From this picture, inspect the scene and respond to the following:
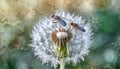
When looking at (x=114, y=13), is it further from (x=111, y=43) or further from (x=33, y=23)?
(x=33, y=23)

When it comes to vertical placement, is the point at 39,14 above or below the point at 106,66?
above

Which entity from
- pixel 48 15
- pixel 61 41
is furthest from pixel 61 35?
pixel 48 15

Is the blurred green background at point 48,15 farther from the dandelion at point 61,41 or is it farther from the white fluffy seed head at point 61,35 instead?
the white fluffy seed head at point 61,35

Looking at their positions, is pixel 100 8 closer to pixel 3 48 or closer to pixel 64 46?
pixel 64 46

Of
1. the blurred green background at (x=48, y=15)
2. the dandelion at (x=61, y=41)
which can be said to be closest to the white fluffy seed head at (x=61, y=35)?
the dandelion at (x=61, y=41)

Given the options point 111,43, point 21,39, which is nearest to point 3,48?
point 21,39
